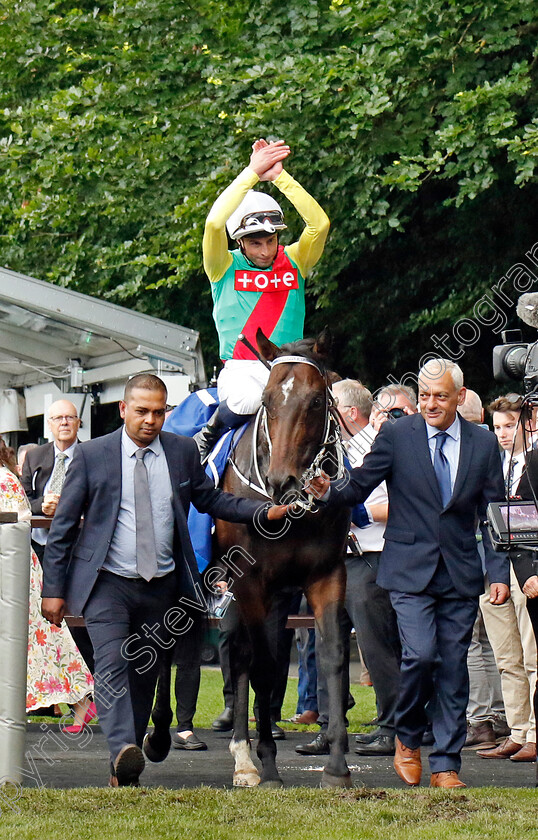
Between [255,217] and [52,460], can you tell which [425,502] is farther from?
[52,460]

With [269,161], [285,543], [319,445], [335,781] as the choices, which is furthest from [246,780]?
[269,161]

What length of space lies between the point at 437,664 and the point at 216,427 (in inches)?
79.5

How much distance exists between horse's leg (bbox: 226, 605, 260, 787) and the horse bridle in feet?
2.92

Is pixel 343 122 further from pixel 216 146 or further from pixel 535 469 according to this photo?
pixel 535 469

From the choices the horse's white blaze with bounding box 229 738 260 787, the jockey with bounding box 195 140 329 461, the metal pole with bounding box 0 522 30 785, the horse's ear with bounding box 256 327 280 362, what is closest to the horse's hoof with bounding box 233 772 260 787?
the horse's white blaze with bounding box 229 738 260 787

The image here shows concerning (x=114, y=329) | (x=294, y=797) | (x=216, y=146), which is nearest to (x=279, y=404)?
(x=294, y=797)

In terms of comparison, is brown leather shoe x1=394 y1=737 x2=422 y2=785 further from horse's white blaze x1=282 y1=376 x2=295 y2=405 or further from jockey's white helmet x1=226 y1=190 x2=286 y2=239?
jockey's white helmet x1=226 y1=190 x2=286 y2=239

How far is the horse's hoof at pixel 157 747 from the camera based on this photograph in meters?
7.59

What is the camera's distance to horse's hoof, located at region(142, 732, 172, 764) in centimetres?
759

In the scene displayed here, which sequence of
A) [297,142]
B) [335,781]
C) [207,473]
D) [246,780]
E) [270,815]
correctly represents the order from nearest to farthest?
1. [270,815]
2. [335,781]
3. [246,780]
4. [207,473]
5. [297,142]

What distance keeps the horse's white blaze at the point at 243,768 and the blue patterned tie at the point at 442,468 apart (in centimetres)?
179

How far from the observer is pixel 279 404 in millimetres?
7055

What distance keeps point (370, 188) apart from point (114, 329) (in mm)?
3204

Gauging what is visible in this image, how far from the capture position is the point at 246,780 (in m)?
7.17
